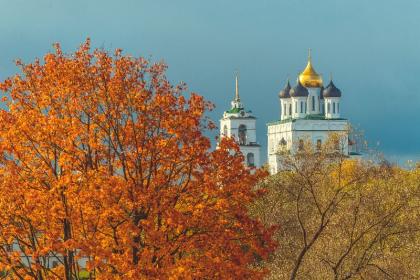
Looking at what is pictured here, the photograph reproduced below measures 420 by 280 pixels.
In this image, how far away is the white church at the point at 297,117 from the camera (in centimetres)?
14000

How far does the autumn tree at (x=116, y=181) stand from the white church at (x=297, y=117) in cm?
11707

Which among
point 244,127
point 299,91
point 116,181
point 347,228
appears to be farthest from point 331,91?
point 116,181

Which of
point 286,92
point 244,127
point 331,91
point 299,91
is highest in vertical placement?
point 286,92

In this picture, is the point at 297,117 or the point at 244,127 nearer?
the point at 244,127

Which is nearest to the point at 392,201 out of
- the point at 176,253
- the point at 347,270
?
the point at 347,270

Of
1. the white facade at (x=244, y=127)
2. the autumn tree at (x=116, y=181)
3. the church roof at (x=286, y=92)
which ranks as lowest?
the autumn tree at (x=116, y=181)

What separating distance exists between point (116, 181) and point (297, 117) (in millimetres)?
127519

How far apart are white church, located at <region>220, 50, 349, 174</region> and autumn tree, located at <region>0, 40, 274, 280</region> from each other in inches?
4609

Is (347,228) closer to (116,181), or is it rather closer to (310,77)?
(116,181)

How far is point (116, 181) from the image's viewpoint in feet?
59.3

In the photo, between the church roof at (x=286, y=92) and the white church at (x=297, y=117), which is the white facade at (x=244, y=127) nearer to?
the white church at (x=297, y=117)

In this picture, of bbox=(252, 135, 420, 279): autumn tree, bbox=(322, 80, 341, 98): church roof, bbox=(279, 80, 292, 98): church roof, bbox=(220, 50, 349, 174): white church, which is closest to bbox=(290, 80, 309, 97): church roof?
bbox=(220, 50, 349, 174): white church

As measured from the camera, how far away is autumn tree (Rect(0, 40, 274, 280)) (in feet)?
59.5

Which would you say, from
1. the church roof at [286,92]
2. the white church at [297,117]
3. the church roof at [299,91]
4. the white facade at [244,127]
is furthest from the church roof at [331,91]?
the white facade at [244,127]
